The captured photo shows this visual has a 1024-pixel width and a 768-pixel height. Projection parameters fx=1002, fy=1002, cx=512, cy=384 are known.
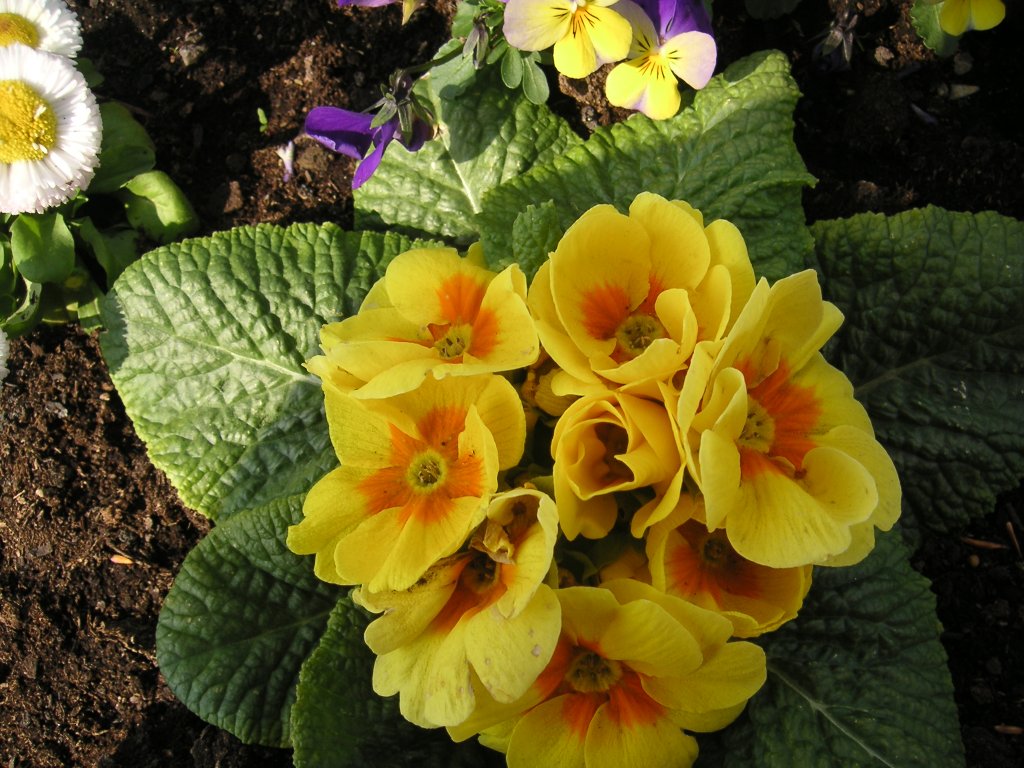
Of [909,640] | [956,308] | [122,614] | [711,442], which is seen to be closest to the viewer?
[711,442]

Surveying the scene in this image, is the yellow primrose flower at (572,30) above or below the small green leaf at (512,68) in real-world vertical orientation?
above

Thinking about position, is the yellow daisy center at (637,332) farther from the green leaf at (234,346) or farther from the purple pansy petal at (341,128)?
the purple pansy petal at (341,128)

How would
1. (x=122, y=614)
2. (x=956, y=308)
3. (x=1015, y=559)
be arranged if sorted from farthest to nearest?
(x=122, y=614)
(x=1015, y=559)
(x=956, y=308)

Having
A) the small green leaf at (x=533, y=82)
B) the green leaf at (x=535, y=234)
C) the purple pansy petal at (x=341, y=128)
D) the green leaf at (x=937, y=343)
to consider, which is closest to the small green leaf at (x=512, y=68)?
the small green leaf at (x=533, y=82)

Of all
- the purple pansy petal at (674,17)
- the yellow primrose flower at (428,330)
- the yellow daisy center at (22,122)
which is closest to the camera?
the yellow primrose flower at (428,330)

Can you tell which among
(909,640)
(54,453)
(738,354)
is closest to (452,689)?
(738,354)

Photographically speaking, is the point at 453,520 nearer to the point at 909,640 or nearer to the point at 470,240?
the point at 909,640
